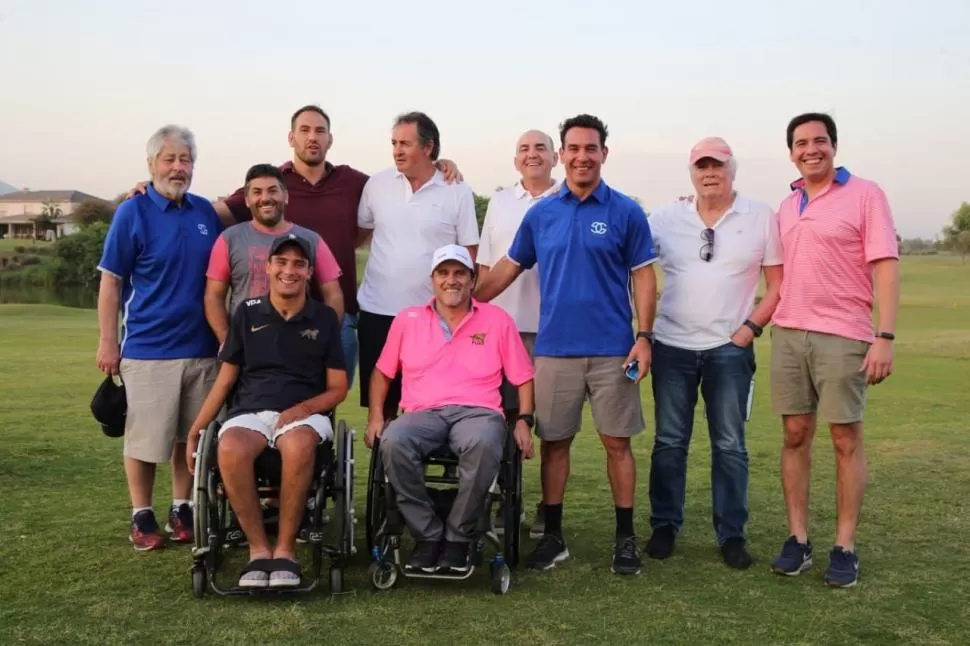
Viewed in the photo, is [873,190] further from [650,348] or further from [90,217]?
[90,217]

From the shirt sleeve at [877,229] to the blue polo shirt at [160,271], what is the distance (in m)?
2.98

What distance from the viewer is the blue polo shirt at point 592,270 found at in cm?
452

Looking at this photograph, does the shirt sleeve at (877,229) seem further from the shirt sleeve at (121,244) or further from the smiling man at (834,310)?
the shirt sleeve at (121,244)

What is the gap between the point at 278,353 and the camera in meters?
4.32

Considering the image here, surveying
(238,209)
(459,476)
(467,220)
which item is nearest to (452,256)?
(467,220)

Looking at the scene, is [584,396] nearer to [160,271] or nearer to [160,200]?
[160,271]

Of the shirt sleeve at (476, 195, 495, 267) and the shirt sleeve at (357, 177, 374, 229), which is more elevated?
the shirt sleeve at (357, 177, 374, 229)

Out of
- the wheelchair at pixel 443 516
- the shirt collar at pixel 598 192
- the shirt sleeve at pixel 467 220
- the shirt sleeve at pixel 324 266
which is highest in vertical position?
the shirt collar at pixel 598 192

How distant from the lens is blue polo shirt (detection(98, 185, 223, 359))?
15.3 ft

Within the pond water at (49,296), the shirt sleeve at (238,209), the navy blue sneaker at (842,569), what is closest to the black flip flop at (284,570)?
the shirt sleeve at (238,209)

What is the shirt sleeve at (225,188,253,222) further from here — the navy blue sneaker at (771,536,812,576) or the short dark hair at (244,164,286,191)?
the navy blue sneaker at (771,536,812,576)

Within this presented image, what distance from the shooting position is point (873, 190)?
13.8 ft

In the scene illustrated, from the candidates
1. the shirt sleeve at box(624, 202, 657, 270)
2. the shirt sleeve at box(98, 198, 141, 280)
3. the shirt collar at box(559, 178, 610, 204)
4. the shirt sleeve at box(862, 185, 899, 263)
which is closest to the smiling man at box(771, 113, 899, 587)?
the shirt sleeve at box(862, 185, 899, 263)

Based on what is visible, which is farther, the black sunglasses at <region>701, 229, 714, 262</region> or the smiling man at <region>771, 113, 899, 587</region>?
the black sunglasses at <region>701, 229, 714, 262</region>
